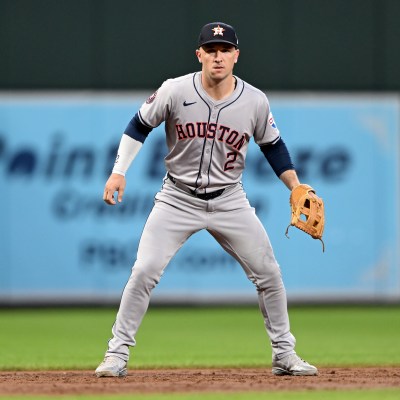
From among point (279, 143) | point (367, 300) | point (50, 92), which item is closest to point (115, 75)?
point (50, 92)

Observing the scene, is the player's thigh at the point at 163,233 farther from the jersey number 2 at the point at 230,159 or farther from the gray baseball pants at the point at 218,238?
the jersey number 2 at the point at 230,159

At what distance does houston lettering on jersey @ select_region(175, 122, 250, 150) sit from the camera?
6520 millimetres

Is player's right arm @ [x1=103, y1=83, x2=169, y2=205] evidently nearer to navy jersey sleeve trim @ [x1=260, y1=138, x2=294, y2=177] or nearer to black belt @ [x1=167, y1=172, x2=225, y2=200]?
black belt @ [x1=167, y1=172, x2=225, y2=200]

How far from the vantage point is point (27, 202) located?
42.3 ft

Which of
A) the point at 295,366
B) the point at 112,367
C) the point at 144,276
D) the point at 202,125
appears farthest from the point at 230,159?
the point at 112,367

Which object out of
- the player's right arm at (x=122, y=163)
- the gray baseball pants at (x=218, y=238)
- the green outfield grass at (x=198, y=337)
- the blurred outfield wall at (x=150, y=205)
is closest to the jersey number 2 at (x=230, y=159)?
the gray baseball pants at (x=218, y=238)

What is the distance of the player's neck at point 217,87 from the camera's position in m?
6.55

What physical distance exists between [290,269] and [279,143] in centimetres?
652

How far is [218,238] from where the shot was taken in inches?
263

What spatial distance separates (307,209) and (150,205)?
632cm

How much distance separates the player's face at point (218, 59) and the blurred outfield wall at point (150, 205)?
6511mm

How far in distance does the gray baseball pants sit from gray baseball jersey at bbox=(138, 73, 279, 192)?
12 cm

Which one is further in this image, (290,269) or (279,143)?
(290,269)

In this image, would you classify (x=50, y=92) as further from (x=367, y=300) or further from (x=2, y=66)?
(x=367, y=300)
